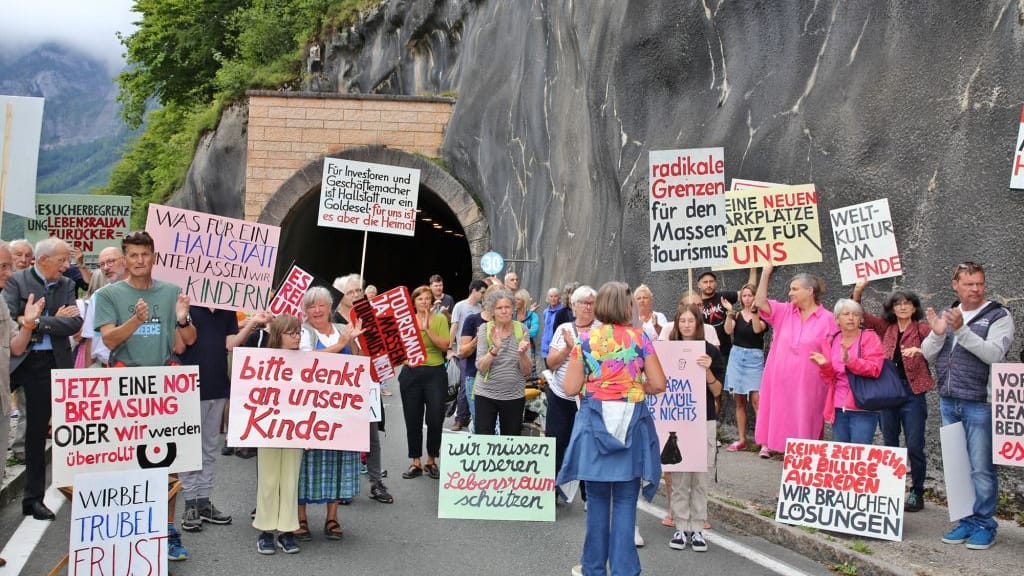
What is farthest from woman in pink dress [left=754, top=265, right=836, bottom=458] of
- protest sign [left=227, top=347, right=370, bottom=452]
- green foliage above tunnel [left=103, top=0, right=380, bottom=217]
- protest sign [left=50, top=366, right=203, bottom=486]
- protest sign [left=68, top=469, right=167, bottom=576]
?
green foliage above tunnel [left=103, top=0, right=380, bottom=217]

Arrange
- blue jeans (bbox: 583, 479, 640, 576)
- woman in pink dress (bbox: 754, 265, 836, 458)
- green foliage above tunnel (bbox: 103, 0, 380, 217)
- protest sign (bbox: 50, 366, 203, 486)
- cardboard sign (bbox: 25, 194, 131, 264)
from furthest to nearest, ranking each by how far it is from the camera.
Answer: green foliage above tunnel (bbox: 103, 0, 380, 217) → cardboard sign (bbox: 25, 194, 131, 264) → woman in pink dress (bbox: 754, 265, 836, 458) → protest sign (bbox: 50, 366, 203, 486) → blue jeans (bbox: 583, 479, 640, 576)

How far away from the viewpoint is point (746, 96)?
13.2 metres

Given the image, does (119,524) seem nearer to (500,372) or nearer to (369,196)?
(500,372)

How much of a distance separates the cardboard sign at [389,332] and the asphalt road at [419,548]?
125 cm

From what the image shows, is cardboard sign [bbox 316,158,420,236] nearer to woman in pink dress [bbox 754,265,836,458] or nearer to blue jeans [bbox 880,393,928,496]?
woman in pink dress [bbox 754,265,836,458]

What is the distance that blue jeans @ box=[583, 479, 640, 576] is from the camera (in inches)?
243

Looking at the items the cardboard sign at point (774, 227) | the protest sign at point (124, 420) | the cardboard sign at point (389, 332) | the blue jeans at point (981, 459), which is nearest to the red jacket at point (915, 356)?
the blue jeans at point (981, 459)

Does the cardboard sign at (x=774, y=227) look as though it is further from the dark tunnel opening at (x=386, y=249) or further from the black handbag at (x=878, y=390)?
the dark tunnel opening at (x=386, y=249)

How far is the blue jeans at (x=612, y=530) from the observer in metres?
6.16

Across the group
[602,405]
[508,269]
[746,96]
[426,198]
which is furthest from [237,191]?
[602,405]

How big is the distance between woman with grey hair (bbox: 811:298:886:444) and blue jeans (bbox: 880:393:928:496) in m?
0.37

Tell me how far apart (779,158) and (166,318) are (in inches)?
298

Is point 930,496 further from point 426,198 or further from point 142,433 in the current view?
point 426,198

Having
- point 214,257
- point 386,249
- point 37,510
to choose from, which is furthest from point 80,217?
point 386,249
